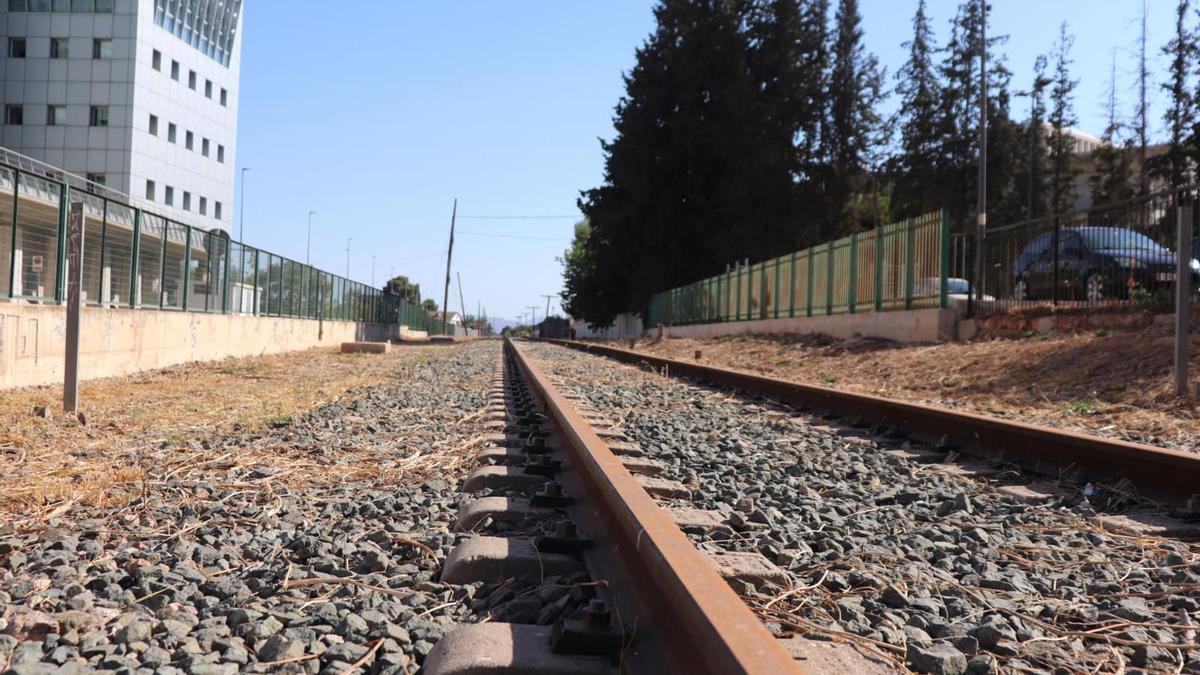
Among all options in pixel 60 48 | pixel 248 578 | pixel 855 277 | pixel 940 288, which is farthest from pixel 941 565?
pixel 60 48

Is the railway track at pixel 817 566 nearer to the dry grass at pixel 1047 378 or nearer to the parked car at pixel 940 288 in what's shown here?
the dry grass at pixel 1047 378

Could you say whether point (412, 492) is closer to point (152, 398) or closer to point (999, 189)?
point (152, 398)

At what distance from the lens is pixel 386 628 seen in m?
2.26

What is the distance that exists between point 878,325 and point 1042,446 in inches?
509

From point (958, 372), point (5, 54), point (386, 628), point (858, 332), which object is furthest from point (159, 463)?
point (5, 54)

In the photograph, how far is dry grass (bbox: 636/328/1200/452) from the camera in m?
7.39

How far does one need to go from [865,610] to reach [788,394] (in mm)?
6565

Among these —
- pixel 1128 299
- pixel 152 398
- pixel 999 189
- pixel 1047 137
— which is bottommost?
pixel 152 398

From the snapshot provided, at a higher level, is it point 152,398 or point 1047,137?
point 1047,137

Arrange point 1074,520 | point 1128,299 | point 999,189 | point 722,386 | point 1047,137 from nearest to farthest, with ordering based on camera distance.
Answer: point 1074,520
point 722,386
point 1128,299
point 999,189
point 1047,137

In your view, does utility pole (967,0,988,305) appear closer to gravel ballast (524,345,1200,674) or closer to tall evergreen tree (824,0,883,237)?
gravel ballast (524,345,1200,674)

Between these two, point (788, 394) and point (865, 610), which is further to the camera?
point (788, 394)

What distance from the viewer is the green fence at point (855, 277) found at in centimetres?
1602

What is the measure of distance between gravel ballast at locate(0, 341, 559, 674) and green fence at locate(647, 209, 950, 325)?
42.5 ft
